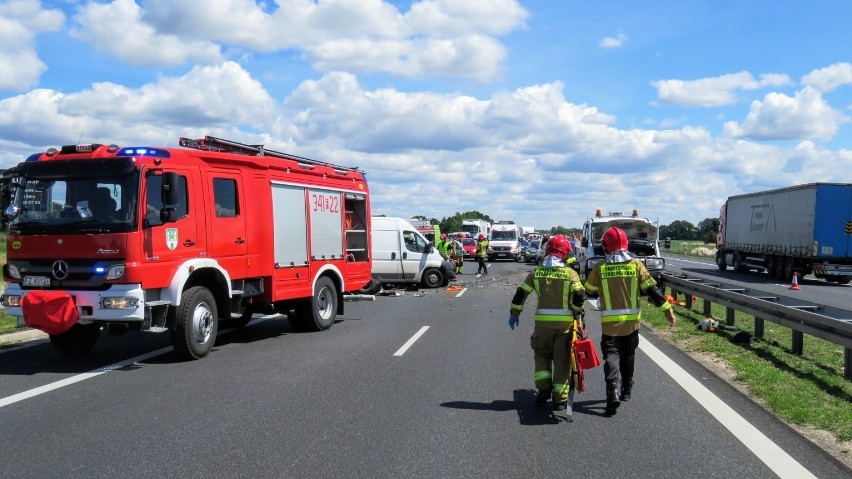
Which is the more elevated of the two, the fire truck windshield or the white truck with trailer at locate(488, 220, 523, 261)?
the fire truck windshield

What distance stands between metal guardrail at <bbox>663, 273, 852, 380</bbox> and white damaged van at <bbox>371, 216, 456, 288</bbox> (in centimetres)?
1047

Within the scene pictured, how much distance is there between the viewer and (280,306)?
1332 cm

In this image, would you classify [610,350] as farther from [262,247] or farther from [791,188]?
[791,188]

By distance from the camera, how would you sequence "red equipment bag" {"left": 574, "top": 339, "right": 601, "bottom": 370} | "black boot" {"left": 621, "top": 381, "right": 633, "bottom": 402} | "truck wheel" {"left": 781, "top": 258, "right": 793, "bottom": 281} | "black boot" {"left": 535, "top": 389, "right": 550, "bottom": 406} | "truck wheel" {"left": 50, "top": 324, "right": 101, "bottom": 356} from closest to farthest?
"red equipment bag" {"left": 574, "top": 339, "right": 601, "bottom": 370} → "black boot" {"left": 535, "top": 389, "right": 550, "bottom": 406} → "black boot" {"left": 621, "top": 381, "right": 633, "bottom": 402} → "truck wheel" {"left": 50, "top": 324, "right": 101, "bottom": 356} → "truck wheel" {"left": 781, "top": 258, "right": 793, "bottom": 281}

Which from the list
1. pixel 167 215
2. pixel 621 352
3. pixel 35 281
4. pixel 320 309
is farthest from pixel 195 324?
pixel 621 352

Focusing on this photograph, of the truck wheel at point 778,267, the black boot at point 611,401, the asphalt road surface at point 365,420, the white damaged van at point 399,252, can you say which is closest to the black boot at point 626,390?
the asphalt road surface at point 365,420

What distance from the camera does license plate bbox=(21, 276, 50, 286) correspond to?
9.66 meters

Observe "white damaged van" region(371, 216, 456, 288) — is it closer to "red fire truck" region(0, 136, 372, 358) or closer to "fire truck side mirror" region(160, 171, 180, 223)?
"red fire truck" region(0, 136, 372, 358)

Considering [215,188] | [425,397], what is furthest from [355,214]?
[425,397]

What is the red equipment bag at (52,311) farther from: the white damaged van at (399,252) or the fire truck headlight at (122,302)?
the white damaged van at (399,252)

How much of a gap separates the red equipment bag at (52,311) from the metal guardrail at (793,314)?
8.63 m

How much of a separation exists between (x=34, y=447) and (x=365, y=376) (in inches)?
149

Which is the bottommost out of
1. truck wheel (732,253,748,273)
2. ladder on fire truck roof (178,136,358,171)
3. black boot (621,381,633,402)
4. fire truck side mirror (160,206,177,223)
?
truck wheel (732,253,748,273)

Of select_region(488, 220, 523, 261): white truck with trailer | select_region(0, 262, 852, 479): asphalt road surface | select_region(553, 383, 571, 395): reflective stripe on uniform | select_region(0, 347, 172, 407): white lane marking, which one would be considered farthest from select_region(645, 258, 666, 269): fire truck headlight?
select_region(488, 220, 523, 261): white truck with trailer
